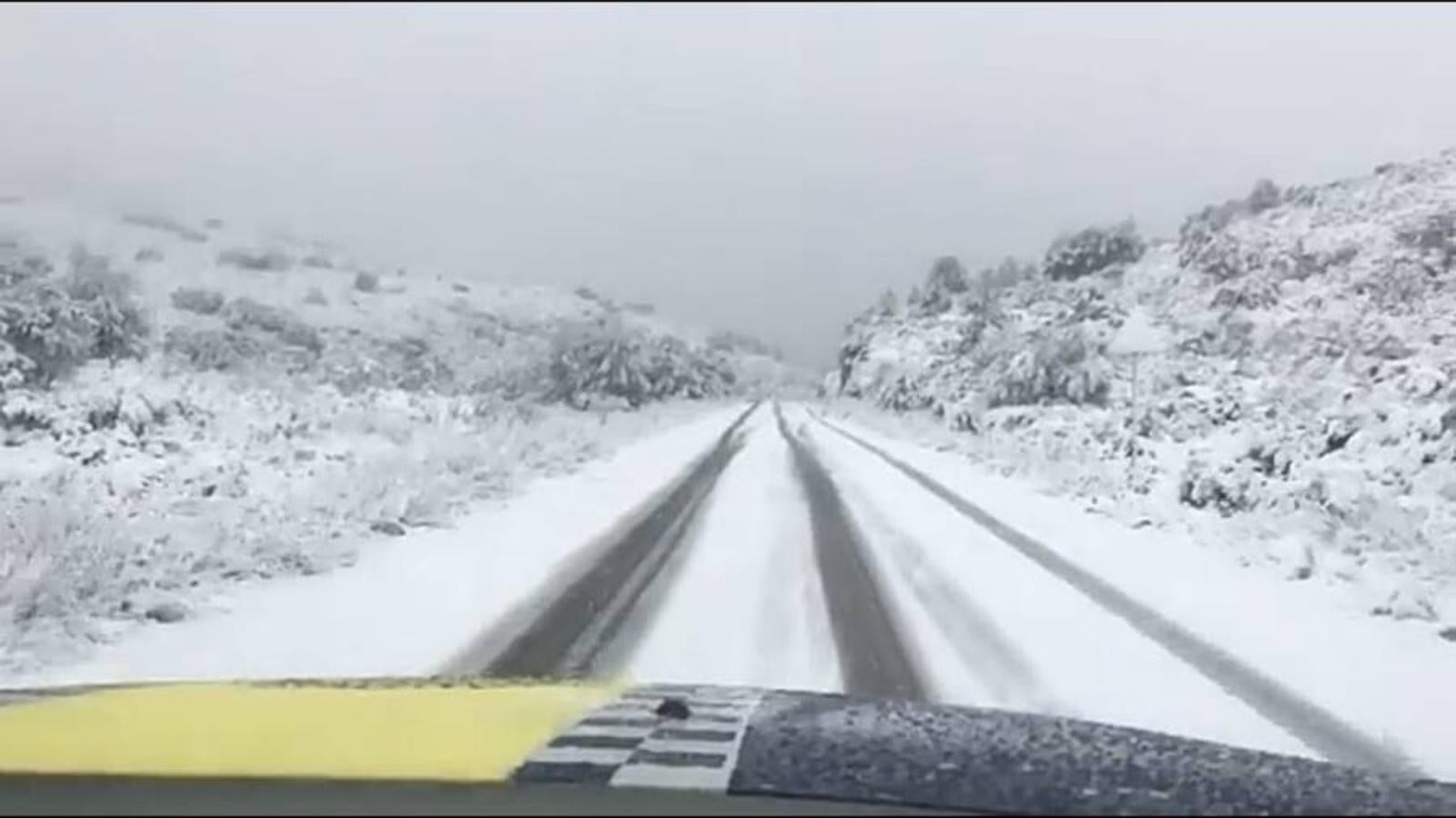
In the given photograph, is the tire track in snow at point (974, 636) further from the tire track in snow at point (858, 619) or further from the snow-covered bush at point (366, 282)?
the snow-covered bush at point (366, 282)

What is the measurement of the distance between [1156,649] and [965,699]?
6.01 feet

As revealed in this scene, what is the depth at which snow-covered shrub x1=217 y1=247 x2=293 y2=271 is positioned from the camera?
1581 cm

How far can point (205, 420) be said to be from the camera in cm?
1538

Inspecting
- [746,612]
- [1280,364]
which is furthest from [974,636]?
[1280,364]

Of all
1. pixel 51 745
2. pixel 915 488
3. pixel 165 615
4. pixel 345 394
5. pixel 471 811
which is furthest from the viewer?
pixel 345 394

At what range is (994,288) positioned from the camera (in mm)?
19266

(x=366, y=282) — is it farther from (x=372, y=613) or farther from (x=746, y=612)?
(x=746, y=612)

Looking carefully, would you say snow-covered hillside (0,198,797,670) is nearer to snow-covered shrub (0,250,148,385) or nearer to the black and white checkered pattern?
snow-covered shrub (0,250,148,385)

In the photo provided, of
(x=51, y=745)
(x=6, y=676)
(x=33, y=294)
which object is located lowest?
(x=6, y=676)

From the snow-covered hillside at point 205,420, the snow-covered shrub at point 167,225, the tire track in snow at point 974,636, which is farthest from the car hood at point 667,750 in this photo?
the snow-covered shrub at point 167,225

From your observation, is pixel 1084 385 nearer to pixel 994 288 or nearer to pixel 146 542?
pixel 994 288

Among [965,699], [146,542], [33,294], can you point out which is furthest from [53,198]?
[965,699]

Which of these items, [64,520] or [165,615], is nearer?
[165,615]

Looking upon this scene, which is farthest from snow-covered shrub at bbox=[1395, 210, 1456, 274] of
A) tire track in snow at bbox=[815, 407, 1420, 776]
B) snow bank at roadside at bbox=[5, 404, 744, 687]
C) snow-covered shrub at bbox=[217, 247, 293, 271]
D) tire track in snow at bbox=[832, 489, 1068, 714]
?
snow-covered shrub at bbox=[217, 247, 293, 271]
